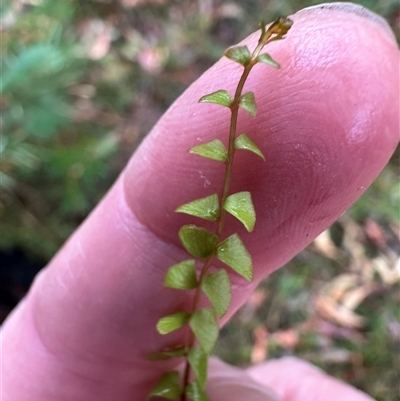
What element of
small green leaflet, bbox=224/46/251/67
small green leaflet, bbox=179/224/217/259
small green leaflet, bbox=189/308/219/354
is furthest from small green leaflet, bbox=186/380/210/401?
small green leaflet, bbox=224/46/251/67

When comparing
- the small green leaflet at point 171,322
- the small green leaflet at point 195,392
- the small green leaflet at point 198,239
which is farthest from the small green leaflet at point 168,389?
the small green leaflet at point 198,239

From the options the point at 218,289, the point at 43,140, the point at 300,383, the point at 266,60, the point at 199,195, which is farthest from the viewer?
the point at 43,140

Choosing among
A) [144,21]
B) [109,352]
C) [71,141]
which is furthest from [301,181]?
[144,21]

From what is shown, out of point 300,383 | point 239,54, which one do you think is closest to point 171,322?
point 239,54

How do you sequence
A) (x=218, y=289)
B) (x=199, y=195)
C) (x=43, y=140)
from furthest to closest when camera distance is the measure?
(x=43, y=140), (x=199, y=195), (x=218, y=289)

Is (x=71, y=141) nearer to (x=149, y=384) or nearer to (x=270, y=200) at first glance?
(x=149, y=384)

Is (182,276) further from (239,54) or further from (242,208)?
(239,54)
